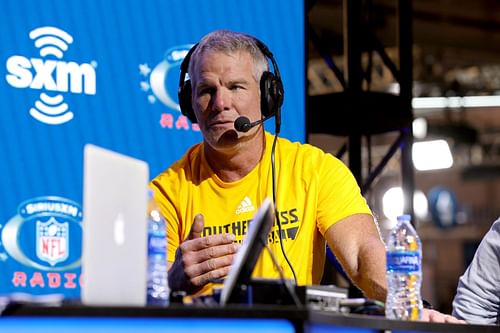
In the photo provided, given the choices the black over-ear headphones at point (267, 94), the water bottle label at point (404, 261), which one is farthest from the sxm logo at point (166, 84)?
the water bottle label at point (404, 261)

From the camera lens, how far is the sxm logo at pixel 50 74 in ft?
11.5

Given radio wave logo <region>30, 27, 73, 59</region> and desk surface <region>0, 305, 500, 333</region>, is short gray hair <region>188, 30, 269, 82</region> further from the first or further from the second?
desk surface <region>0, 305, 500, 333</region>

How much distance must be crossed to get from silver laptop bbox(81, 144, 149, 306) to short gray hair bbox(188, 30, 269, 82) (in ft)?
4.06

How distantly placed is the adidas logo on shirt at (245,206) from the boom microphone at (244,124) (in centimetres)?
25

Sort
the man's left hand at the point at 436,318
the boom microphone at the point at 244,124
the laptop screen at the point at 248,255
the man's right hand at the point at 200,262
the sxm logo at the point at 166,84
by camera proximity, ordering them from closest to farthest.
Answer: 1. the laptop screen at the point at 248,255
2. the man's left hand at the point at 436,318
3. the man's right hand at the point at 200,262
4. the boom microphone at the point at 244,124
5. the sxm logo at the point at 166,84

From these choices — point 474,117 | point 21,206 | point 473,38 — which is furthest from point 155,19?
point 474,117

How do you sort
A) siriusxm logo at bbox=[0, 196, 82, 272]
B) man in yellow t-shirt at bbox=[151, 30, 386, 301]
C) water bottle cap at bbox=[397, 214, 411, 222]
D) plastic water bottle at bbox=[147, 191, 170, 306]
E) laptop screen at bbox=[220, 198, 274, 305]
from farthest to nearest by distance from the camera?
siriusxm logo at bbox=[0, 196, 82, 272]
man in yellow t-shirt at bbox=[151, 30, 386, 301]
water bottle cap at bbox=[397, 214, 411, 222]
plastic water bottle at bbox=[147, 191, 170, 306]
laptop screen at bbox=[220, 198, 274, 305]

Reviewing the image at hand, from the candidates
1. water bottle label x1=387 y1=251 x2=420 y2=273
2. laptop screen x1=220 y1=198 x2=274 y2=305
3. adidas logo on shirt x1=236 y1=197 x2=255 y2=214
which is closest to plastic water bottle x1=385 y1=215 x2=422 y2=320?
water bottle label x1=387 y1=251 x2=420 y2=273

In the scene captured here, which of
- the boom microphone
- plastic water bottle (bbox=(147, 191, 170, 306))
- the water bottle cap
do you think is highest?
the boom microphone

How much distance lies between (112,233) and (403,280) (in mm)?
952

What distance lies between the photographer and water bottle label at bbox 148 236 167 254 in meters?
2.05

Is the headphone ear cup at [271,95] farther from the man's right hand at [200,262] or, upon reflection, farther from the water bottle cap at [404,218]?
the water bottle cap at [404,218]

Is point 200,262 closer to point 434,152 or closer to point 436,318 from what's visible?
point 436,318

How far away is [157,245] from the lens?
2.06 metres
